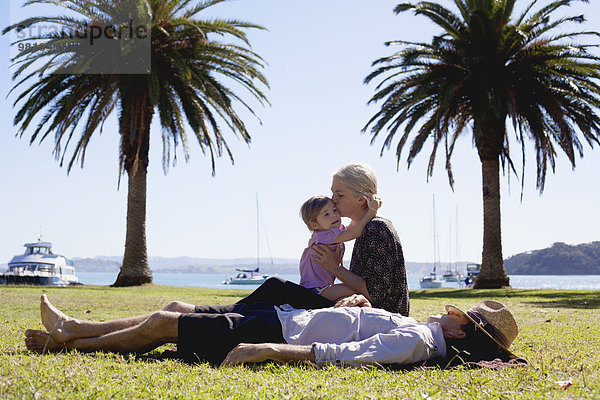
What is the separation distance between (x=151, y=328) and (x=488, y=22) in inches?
769

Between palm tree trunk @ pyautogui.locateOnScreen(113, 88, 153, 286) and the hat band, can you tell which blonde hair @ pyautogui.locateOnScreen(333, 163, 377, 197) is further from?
palm tree trunk @ pyautogui.locateOnScreen(113, 88, 153, 286)

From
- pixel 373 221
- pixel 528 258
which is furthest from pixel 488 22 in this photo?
pixel 528 258

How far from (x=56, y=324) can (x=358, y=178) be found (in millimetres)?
2622

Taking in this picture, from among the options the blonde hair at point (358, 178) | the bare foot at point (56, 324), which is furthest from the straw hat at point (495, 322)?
the bare foot at point (56, 324)

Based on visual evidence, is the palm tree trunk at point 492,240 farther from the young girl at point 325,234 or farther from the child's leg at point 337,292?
the child's leg at point 337,292

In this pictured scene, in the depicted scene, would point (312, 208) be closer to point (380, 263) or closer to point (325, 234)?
point (325, 234)

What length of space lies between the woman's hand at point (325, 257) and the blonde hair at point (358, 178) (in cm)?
52

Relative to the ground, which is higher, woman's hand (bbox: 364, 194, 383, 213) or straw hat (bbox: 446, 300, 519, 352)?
woman's hand (bbox: 364, 194, 383, 213)

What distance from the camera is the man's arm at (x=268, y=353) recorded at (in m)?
3.78

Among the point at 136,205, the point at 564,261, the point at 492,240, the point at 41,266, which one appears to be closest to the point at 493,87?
the point at 492,240

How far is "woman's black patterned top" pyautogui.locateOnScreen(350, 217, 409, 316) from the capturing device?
462 centimetres

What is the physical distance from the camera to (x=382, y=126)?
71.0ft

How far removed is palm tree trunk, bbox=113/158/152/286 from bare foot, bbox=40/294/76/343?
58.2 ft

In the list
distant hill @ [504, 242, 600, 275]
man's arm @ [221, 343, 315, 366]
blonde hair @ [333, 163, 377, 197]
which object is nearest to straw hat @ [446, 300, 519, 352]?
man's arm @ [221, 343, 315, 366]
